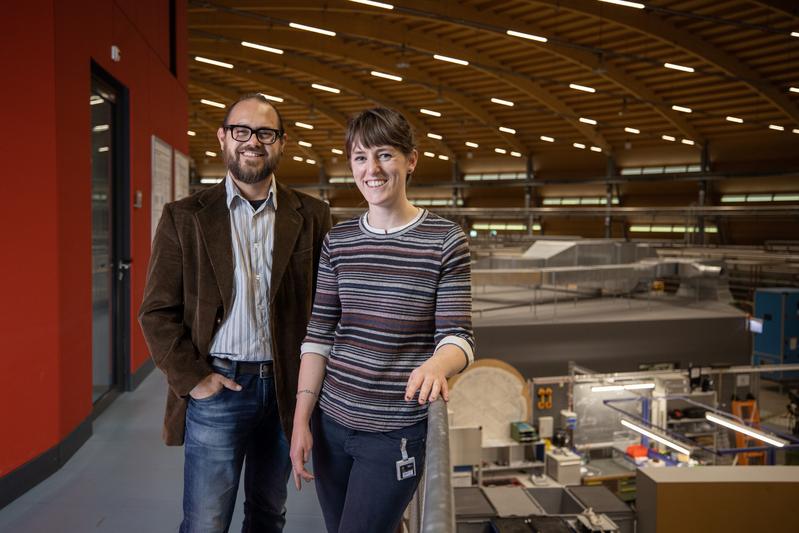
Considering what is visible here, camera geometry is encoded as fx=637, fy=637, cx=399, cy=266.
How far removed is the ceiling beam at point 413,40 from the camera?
17453 millimetres

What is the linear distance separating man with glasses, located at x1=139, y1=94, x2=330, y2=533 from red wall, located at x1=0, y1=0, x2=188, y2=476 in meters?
1.82

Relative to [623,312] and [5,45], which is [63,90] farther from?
[623,312]

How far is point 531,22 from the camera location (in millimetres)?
17859

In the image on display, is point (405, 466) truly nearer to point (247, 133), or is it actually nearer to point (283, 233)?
point (283, 233)

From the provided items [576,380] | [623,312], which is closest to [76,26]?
[576,380]

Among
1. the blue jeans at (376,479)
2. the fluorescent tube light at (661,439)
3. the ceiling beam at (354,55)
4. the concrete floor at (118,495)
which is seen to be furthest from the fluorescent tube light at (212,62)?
the blue jeans at (376,479)

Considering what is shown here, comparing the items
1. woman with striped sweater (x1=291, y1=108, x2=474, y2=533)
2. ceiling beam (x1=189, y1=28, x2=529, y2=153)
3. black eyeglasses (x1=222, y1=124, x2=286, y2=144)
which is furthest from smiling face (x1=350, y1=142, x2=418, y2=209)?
ceiling beam (x1=189, y1=28, x2=529, y2=153)

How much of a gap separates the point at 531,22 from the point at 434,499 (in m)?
18.8

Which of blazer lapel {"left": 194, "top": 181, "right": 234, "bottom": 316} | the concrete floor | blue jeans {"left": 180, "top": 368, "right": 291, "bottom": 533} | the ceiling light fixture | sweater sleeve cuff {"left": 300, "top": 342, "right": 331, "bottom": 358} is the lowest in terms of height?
the concrete floor

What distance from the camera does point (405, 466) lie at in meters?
1.52

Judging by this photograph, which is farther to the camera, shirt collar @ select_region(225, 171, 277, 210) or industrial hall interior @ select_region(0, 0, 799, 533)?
shirt collar @ select_region(225, 171, 277, 210)

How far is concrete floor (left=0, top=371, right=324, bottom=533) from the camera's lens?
2928 mm

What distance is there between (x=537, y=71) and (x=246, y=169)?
20.7 metres

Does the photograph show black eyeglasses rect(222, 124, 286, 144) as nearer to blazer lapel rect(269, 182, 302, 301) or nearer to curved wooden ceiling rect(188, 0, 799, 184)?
blazer lapel rect(269, 182, 302, 301)
